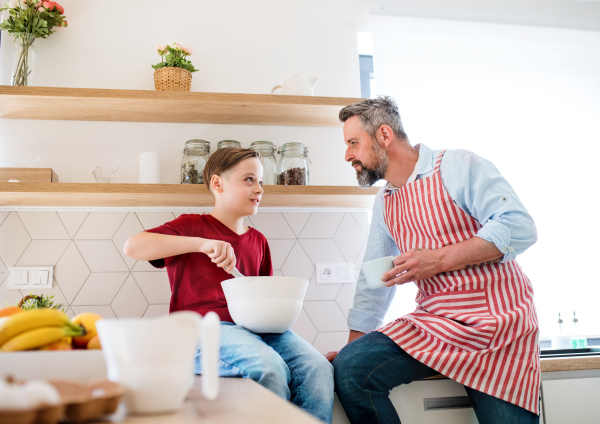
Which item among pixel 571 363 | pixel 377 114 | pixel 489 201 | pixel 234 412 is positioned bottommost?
pixel 571 363

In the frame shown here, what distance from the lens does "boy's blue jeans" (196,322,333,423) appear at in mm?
1001

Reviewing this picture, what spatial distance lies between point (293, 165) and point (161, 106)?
20.0 inches

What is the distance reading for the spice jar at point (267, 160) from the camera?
1747mm

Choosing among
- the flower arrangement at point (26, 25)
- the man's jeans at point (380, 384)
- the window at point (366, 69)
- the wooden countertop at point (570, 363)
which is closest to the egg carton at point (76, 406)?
the man's jeans at point (380, 384)

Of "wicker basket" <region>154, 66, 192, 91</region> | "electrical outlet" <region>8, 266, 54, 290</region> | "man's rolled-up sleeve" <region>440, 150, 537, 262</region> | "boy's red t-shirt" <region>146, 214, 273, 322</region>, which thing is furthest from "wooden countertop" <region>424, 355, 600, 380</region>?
"electrical outlet" <region>8, 266, 54, 290</region>

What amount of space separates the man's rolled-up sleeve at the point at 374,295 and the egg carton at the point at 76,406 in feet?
3.50

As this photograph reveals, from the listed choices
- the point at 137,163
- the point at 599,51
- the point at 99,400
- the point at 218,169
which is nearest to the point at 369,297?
the point at 218,169

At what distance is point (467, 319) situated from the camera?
47.9 inches

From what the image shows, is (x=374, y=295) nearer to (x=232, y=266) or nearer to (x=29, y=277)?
(x=232, y=266)

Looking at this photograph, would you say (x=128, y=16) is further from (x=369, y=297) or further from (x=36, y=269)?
(x=369, y=297)

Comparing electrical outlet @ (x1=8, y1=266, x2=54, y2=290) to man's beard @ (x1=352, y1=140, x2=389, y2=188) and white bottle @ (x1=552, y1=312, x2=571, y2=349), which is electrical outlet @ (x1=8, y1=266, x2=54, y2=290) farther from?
white bottle @ (x1=552, y1=312, x2=571, y2=349)

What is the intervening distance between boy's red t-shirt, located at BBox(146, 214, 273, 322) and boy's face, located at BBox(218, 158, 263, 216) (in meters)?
0.08

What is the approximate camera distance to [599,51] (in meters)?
2.23

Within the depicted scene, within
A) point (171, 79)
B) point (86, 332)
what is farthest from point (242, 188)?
point (86, 332)
